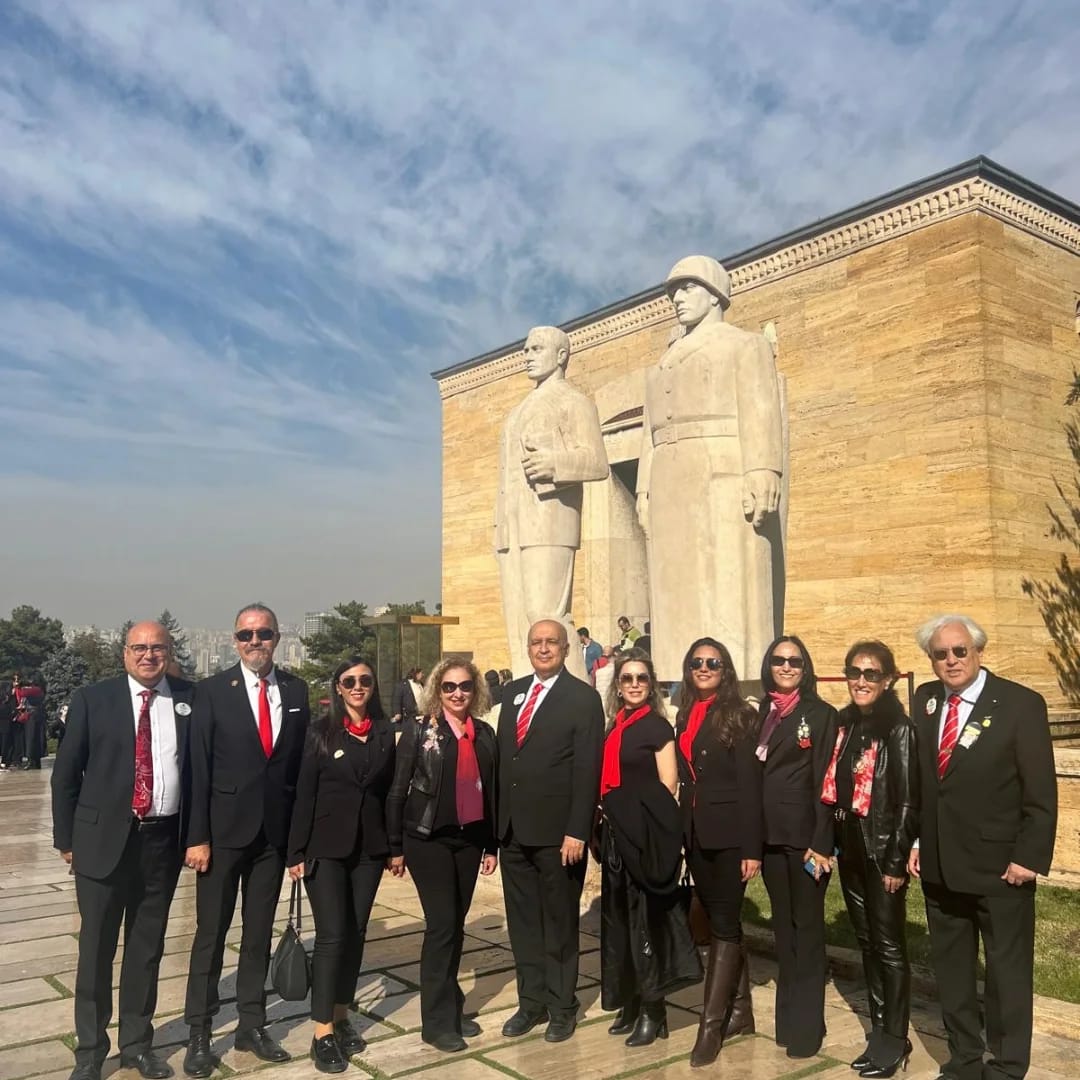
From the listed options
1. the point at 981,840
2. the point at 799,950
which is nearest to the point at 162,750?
the point at 799,950

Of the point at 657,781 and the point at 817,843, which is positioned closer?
the point at 817,843

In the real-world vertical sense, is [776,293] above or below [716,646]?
above

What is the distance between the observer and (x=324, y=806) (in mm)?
4457

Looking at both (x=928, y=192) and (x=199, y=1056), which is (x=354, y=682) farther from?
(x=928, y=192)

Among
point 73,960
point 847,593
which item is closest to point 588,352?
point 847,593

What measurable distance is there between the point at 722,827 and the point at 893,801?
0.70 metres

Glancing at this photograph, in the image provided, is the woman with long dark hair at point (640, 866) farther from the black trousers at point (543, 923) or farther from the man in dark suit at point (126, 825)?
the man in dark suit at point (126, 825)

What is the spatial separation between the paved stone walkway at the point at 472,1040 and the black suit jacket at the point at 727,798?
0.85 meters

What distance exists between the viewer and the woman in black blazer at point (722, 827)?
4.30 metres

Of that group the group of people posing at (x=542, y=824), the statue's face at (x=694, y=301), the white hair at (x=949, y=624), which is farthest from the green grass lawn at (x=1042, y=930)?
the statue's face at (x=694, y=301)

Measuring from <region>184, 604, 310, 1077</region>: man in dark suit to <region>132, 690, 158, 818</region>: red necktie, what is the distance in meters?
0.17

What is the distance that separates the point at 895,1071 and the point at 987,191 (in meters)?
12.2

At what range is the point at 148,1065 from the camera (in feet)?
13.6

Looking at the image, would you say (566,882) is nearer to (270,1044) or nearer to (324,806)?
(324,806)
